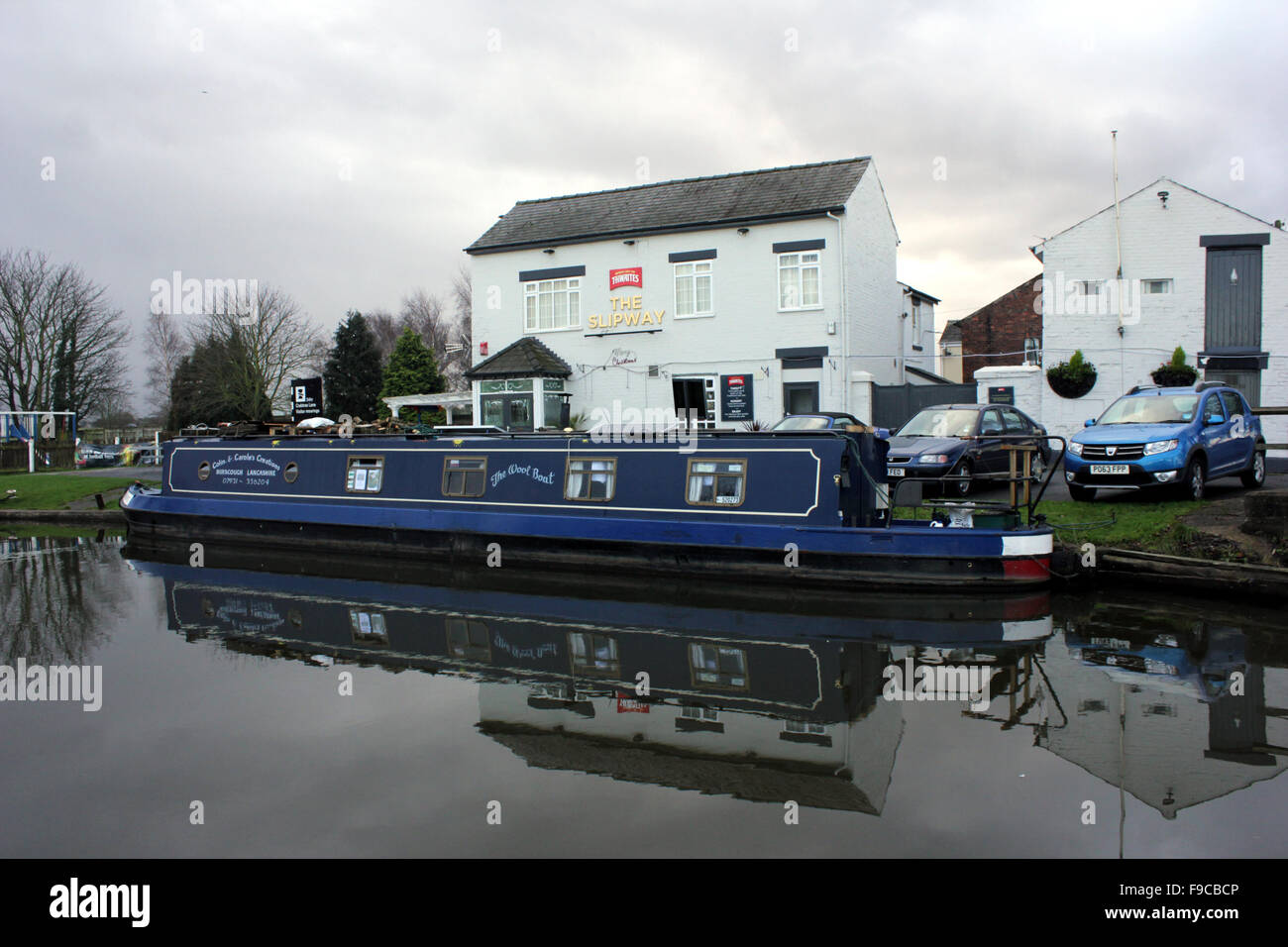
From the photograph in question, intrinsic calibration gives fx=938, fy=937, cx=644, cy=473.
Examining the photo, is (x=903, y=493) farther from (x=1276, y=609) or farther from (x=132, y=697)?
(x=132, y=697)

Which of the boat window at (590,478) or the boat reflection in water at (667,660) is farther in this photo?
the boat window at (590,478)

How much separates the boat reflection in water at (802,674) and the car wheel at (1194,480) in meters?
2.59

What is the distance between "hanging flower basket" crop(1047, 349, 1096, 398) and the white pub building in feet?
12.4

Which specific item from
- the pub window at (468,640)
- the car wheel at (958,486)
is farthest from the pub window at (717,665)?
the car wheel at (958,486)

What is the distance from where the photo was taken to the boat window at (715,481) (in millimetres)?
11367

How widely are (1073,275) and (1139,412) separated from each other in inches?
318

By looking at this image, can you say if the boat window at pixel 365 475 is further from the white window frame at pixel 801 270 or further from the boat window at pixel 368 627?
the white window frame at pixel 801 270

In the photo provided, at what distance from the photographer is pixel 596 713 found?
22.1 ft

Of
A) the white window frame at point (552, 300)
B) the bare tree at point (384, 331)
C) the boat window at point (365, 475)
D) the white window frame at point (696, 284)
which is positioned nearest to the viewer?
the boat window at point (365, 475)

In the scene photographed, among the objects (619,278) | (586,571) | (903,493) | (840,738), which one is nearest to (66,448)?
(619,278)

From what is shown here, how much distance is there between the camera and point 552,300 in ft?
77.2

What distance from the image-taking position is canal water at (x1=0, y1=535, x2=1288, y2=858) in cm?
488

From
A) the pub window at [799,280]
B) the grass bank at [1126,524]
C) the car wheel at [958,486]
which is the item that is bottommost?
the grass bank at [1126,524]

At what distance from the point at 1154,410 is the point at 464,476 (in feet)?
30.9
